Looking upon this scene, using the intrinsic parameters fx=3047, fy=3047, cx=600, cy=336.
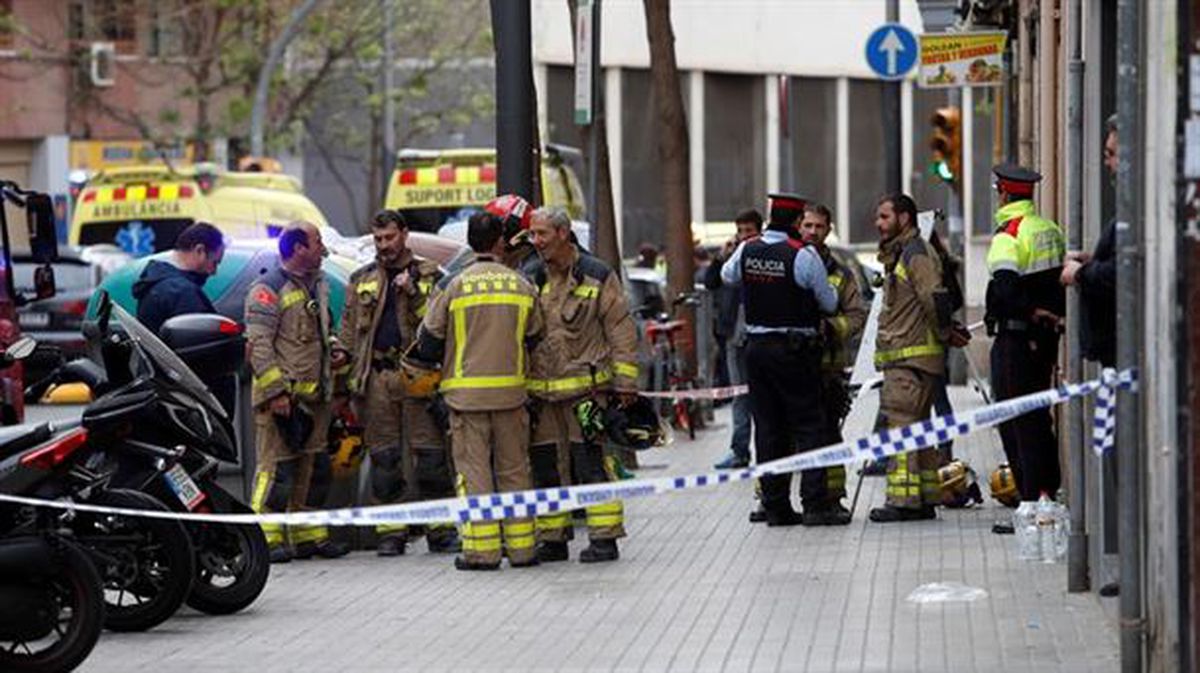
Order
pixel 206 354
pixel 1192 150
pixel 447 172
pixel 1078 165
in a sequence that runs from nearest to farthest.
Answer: pixel 1192 150, pixel 1078 165, pixel 206 354, pixel 447 172

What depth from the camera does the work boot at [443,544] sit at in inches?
627

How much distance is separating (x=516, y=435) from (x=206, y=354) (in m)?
1.63

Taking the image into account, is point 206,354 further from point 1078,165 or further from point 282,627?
point 1078,165

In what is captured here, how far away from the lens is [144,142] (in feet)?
189

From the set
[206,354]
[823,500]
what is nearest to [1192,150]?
[206,354]

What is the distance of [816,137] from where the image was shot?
5228cm

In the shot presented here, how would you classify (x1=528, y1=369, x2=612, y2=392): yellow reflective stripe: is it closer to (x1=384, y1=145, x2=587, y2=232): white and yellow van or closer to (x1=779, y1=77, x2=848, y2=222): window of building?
(x1=384, y1=145, x2=587, y2=232): white and yellow van

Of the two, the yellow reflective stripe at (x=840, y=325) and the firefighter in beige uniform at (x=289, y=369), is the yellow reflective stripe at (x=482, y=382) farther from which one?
the yellow reflective stripe at (x=840, y=325)

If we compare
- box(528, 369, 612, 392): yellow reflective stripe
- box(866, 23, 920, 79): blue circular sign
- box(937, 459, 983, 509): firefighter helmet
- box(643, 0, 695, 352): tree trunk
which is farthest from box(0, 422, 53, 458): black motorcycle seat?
box(866, 23, 920, 79): blue circular sign

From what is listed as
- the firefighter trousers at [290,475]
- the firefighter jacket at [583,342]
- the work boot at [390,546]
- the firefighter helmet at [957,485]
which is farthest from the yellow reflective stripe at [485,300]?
the firefighter helmet at [957,485]

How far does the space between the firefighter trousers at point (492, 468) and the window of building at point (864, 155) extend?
126 ft

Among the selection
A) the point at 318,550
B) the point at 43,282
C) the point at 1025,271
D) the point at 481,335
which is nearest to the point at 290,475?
the point at 318,550

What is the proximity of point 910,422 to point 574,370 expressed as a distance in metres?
2.38

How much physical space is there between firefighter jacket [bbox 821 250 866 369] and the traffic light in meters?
13.3
